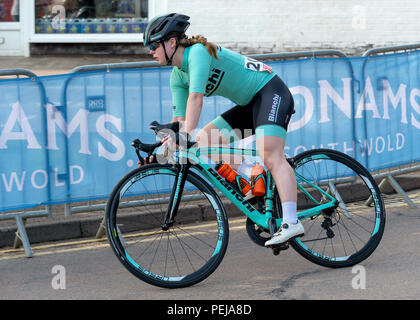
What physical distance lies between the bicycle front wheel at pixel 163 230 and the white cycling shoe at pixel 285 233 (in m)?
0.32

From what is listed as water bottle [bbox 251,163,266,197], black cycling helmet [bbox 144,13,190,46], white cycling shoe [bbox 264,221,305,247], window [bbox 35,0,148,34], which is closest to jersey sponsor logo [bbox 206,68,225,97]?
black cycling helmet [bbox 144,13,190,46]

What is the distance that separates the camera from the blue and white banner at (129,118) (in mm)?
6758

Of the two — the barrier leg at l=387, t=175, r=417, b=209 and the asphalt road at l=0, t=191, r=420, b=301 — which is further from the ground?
the barrier leg at l=387, t=175, r=417, b=209

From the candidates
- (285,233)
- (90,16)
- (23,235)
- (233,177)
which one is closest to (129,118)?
(23,235)

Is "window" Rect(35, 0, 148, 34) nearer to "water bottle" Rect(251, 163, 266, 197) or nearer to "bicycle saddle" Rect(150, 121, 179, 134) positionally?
"water bottle" Rect(251, 163, 266, 197)

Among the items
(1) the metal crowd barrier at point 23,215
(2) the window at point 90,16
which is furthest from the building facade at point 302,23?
(1) the metal crowd barrier at point 23,215

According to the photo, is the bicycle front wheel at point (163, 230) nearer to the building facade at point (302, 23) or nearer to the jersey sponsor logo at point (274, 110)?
the jersey sponsor logo at point (274, 110)

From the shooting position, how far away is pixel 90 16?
16.3 meters

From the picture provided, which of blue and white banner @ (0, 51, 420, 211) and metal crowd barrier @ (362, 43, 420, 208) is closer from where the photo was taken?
blue and white banner @ (0, 51, 420, 211)

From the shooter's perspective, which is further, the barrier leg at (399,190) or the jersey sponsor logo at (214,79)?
the barrier leg at (399,190)

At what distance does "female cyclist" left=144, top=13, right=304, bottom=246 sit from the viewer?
198 inches

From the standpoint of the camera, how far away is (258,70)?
529 centimetres

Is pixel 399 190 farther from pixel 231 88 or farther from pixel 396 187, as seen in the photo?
pixel 231 88

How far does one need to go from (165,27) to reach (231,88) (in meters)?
0.62
